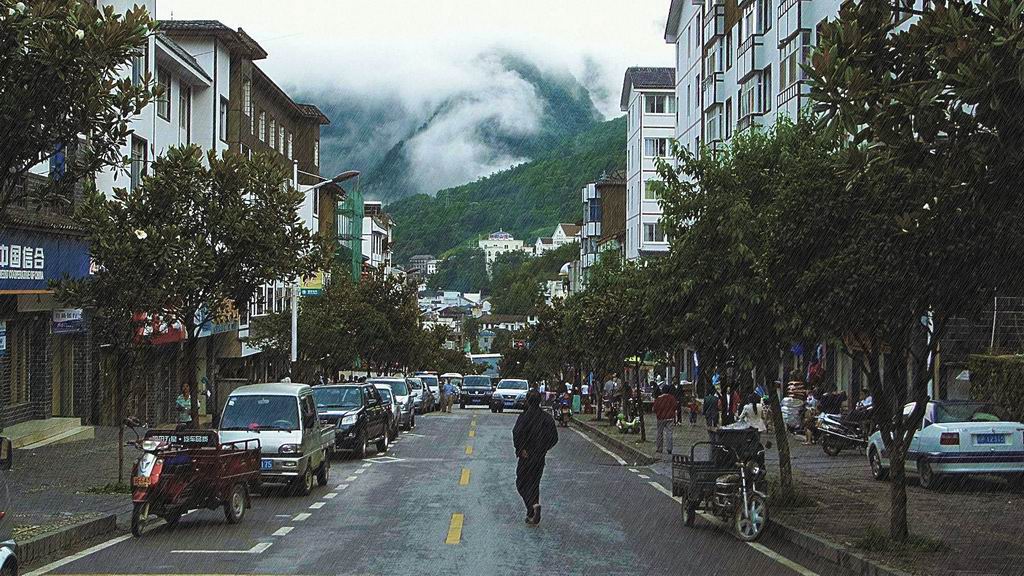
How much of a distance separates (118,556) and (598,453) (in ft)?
68.3

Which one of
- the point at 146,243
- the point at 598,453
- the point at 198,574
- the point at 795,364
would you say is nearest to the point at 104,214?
the point at 146,243

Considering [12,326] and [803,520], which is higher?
[12,326]

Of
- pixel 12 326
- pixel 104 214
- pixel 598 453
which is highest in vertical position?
pixel 104 214

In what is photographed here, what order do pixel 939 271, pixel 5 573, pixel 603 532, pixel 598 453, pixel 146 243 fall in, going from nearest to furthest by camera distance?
pixel 5 573 < pixel 939 271 < pixel 603 532 < pixel 146 243 < pixel 598 453

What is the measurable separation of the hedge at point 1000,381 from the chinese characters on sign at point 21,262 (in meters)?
20.1

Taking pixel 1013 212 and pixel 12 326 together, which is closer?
pixel 1013 212

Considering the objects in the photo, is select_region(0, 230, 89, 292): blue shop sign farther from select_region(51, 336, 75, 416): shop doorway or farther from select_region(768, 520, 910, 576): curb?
select_region(768, 520, 910, 576): curb

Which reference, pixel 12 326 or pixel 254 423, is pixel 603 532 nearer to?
→ pixel 254 423

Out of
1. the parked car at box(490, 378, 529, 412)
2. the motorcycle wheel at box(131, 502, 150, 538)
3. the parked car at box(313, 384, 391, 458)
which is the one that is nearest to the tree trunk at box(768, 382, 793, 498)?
the motorcycle wheel at box(131, 502, 150, 538)

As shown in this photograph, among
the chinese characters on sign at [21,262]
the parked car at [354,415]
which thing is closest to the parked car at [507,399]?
the parked car at [354,415]

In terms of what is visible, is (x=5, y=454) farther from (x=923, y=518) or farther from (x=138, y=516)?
(x=923, y=518)

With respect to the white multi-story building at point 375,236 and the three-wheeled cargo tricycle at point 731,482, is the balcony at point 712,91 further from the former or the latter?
the white multi-story building at point 375,236

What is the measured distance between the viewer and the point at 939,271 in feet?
43.4

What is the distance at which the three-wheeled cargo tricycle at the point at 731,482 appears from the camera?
15.4 metres
